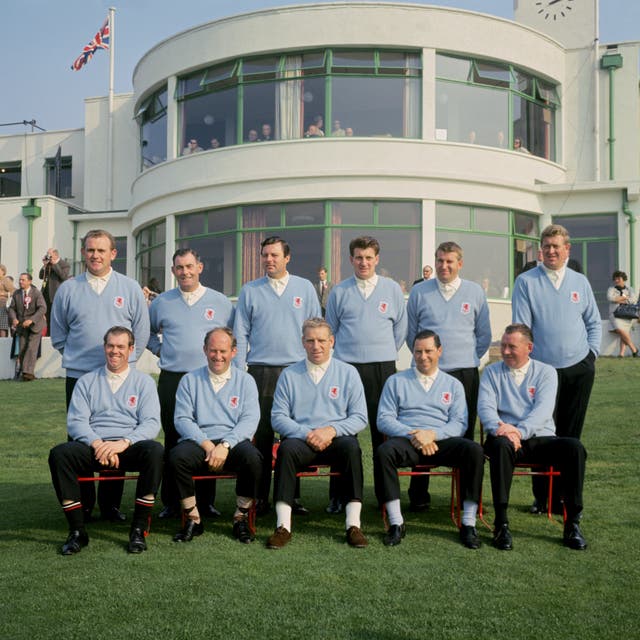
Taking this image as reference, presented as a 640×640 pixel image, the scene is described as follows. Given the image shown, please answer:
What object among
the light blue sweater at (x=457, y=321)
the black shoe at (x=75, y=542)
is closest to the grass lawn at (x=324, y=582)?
the black shoe at (x=75, y=542)

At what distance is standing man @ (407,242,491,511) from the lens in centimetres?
621

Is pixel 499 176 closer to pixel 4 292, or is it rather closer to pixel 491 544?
pixel 4 292

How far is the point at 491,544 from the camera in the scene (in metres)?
5.29

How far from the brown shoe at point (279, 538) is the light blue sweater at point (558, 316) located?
231 centimetres

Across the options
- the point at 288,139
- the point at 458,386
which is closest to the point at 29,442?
the point at 458,386

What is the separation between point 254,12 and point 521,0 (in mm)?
8479

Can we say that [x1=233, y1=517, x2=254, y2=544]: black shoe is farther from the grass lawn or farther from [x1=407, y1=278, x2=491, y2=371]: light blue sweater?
[x1=407, y1=278, x2=491, y2=371]: light blue sweater

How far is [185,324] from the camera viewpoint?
631 cm

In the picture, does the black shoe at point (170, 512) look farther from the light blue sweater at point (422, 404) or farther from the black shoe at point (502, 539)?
the black shoe at point (502, 539)

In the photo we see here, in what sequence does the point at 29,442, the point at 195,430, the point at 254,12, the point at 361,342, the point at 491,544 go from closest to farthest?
the point at 491,544
the point at 195,430
the point at 361,342
the point at 29,442
the point at 254,12

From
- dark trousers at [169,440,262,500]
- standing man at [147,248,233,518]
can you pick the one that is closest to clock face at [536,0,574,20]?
standing man at [147,248,233,518]

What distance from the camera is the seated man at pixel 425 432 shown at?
17.7ft

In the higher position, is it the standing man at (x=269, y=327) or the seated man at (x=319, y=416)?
the standing man at (x=269, y=327)

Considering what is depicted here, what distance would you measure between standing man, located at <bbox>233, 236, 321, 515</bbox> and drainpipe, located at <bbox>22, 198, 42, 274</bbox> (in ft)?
59.5
